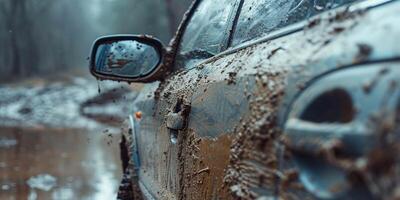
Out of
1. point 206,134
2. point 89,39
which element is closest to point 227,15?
point 206,134

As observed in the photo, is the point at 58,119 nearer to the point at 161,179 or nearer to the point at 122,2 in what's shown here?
the point at 161,179

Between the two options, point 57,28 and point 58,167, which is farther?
point 57,28

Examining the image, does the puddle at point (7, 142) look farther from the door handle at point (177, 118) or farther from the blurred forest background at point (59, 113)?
the door handle at point (177, 118)

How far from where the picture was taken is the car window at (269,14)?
6.62 feet

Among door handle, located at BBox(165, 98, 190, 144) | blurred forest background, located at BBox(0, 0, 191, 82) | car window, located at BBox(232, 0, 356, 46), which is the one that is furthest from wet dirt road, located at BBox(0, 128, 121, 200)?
blurred forest background, located at BBox(0, 0, 191, 82)

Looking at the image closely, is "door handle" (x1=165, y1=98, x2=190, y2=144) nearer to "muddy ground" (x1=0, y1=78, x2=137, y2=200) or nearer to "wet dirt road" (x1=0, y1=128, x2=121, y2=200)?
"muddy ground" (x1=0, y1=78, x2=137, y2=200)

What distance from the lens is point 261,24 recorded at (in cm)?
218

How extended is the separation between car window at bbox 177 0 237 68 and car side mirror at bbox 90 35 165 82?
0.62ft

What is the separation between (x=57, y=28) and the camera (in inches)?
2302

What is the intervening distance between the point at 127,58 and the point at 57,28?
57.8m

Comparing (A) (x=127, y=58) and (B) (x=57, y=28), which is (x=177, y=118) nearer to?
(A) (x=127, y=58)

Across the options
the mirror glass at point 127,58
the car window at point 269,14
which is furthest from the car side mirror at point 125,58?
the car window at point 269,14

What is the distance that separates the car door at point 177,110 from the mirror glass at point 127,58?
0.15 meters

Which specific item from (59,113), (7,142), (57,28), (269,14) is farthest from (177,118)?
(57,28)
